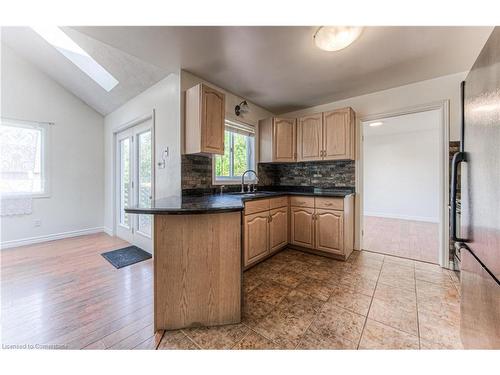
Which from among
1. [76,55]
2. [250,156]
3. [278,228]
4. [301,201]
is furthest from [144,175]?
[301,201]

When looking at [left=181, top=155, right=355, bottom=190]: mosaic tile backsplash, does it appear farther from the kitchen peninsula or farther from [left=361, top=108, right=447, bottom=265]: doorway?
[left=361, top=108, right=447, bottom=265]: doorway

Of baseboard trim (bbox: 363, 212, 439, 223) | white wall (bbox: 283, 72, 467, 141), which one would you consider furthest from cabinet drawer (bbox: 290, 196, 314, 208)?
baseboard trim (bbox: 363, 212, 439, 223)

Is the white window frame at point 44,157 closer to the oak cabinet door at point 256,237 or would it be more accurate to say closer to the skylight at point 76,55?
the skylight at point 76,55

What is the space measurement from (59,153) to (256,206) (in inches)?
155

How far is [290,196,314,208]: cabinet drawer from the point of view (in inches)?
110

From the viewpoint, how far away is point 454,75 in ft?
7.45

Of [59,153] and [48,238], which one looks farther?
[59,153]

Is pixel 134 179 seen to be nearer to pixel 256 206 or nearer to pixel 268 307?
pixel 256 206

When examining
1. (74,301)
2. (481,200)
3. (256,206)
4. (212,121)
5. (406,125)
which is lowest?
(74,301)

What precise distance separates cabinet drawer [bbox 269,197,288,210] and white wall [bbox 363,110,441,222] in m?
3.49

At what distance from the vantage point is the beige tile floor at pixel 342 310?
1.27m

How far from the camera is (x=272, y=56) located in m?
1.97
